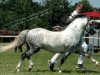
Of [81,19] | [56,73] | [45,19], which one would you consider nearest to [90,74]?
[56,73]

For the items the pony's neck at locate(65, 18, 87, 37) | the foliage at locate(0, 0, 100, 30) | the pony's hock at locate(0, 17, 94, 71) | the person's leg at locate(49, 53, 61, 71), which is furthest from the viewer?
the foliage at locate(0, 0, 100, 30)

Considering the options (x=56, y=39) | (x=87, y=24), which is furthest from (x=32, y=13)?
(x=56, y=39)

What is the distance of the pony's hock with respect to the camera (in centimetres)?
1591

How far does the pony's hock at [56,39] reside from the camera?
1591cm

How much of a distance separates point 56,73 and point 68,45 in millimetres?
1168

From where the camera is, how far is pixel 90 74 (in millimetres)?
15250

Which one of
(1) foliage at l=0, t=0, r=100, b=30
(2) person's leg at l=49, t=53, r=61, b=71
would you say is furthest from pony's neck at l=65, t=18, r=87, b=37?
(1) foliage at l=0, t=0, r=100, b=30

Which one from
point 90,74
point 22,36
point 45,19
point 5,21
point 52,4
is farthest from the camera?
point 5,21

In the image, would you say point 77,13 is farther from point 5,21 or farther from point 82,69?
point 5,21

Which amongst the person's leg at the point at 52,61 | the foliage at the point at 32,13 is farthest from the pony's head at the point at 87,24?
the foliage at the point at 32,13

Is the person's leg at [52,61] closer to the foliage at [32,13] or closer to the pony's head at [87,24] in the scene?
the pony's head at [87,24]

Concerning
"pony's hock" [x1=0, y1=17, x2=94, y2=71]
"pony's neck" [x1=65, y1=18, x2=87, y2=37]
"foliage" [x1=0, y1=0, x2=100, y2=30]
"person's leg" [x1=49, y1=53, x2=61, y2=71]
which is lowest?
"foliage" [x1=0, y1=0, x2=100, y2=30]

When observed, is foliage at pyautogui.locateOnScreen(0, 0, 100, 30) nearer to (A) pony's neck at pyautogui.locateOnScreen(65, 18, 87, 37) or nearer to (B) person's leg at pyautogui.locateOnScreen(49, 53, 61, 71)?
(B) person's leg at pyautogui.locateOnScreen(49, 53, 61, 71)

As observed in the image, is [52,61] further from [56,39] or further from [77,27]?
[77,27]
